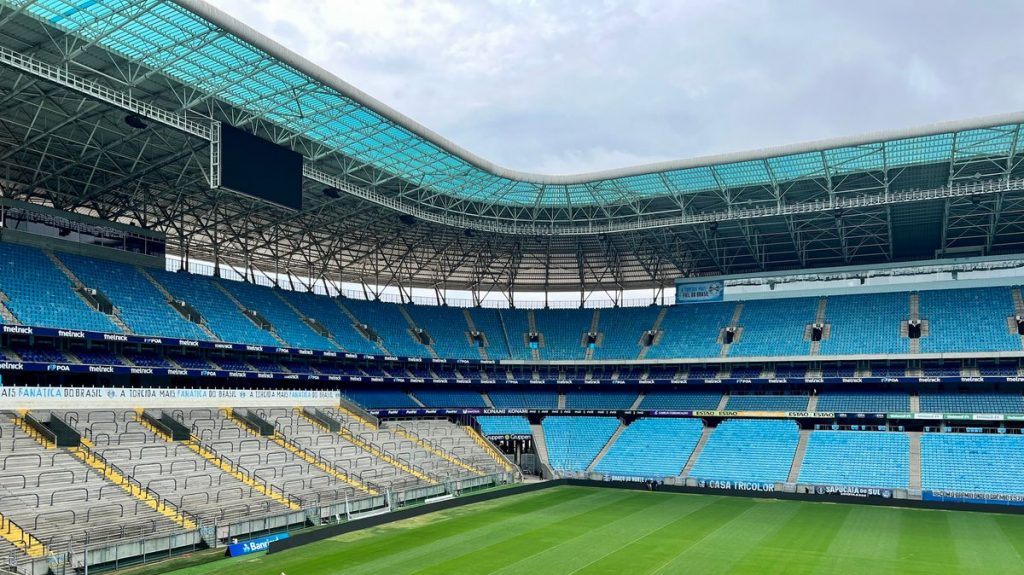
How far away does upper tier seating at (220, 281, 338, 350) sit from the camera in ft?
180

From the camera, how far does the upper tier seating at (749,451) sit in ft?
166

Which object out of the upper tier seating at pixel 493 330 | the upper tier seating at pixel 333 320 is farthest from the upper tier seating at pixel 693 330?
the upper tier seating at pixel 333 320

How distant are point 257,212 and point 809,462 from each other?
4188 cm

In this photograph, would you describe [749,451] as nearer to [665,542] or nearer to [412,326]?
[665,542]

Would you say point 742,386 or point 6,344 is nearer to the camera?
point 6,344

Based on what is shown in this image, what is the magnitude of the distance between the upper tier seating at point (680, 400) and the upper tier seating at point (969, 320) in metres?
15.7

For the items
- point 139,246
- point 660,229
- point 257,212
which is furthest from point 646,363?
point 139,246

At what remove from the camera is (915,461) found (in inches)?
1886

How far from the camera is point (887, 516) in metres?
40.7

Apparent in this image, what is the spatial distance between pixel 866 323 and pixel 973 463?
15.2 meters

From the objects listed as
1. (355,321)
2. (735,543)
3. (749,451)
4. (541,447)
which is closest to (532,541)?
(735,543)

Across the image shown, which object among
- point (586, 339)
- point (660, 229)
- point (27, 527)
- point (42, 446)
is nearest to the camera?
point (27, 527)

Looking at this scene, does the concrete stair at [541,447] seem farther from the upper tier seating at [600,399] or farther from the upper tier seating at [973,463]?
the upper tier seating at [973,463]

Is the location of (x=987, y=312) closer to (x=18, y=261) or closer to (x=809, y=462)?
(x=809, y=462)
